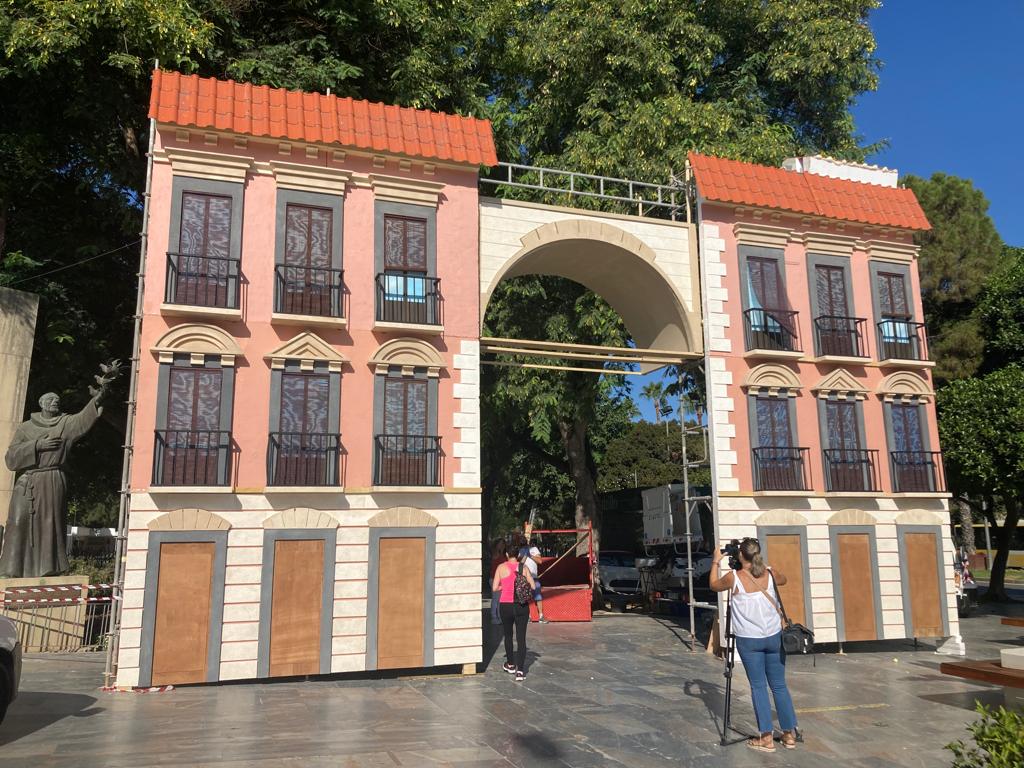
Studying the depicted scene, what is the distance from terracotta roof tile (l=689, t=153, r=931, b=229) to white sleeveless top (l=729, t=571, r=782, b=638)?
35.3ft

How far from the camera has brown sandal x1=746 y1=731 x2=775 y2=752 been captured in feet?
28.1

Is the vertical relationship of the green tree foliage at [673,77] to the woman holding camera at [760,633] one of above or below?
above

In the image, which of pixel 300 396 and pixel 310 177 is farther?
pixel 310 177

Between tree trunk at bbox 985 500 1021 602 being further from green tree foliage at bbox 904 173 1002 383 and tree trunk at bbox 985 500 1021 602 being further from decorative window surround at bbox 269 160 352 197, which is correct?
decorative window surround at bbox 269 160 352 197

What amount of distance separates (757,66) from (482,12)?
8.72 metres

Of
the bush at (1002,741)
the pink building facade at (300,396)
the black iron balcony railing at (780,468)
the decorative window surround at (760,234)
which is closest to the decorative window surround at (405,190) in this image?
the pink building facade at (300,396)

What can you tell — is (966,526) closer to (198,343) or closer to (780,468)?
(780,468)

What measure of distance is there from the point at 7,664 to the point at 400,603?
6377 millimetres

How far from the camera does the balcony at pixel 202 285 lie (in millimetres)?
13469

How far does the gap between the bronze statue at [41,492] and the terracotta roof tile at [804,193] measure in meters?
13.0

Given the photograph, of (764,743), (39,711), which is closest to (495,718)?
(764,743)

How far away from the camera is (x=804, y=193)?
1806 cm

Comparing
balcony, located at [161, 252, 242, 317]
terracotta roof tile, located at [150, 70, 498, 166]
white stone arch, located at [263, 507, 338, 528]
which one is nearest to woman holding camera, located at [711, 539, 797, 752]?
white stone arch, located at [263, 507, 338, 528]

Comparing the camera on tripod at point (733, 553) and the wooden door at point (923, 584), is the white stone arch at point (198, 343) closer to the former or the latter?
the camera on tripod at point (733, 553)
